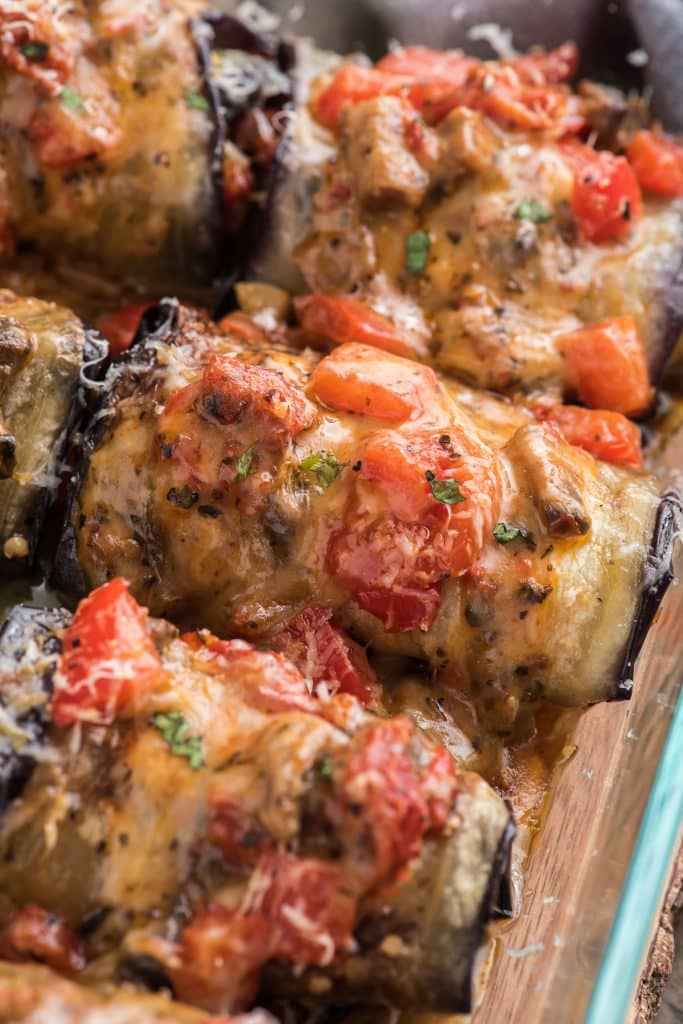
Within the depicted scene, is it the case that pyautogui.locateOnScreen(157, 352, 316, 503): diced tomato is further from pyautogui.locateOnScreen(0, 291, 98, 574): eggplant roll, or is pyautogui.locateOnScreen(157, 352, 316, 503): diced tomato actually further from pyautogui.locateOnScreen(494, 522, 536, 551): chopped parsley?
pyautogui.locateOnScreen(494, 522, 536, 551): chopped parsley

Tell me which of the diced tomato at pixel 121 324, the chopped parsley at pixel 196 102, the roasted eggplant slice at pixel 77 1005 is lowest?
the roasted eggplant slice at pixel 77 1005

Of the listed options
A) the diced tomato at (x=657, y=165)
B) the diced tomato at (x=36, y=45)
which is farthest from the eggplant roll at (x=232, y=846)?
the diced tomato at (x=657, y=165)

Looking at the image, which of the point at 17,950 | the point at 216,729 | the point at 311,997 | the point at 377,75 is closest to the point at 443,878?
the point at 311,997

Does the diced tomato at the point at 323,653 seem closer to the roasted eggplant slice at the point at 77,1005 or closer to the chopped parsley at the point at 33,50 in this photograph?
the roasted eggplant slice at the point at 77,1005

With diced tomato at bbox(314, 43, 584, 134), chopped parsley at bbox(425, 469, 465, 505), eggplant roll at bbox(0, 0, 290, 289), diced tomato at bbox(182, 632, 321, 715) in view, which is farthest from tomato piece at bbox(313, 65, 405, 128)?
diced tomato at bbox(182, 632, 321, 715)

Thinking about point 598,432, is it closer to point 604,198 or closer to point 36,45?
point 604,198

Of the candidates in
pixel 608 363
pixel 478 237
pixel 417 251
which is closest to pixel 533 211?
pixel 478 237
